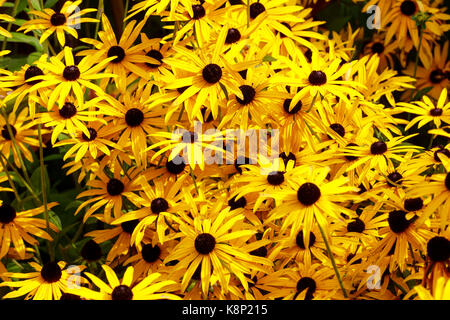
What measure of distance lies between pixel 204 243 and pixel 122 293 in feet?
0.56

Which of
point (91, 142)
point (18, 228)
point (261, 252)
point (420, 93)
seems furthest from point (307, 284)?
point (420, 93)

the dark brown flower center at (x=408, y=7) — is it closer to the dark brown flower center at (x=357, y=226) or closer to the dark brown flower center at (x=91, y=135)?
the dark brown flower center at (x=357, y=226)

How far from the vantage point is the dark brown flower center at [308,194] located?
1009mm

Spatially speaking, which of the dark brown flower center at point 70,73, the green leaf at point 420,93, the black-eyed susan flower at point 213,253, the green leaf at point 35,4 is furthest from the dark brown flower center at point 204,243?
the green leaf at point 420,93

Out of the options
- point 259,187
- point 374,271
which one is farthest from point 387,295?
point 259,187

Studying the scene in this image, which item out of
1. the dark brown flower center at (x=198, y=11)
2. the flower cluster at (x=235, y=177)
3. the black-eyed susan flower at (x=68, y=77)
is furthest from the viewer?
the dark brown flower center at (x=198, y=11)

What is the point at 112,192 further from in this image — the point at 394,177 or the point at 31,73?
the point at 394,177

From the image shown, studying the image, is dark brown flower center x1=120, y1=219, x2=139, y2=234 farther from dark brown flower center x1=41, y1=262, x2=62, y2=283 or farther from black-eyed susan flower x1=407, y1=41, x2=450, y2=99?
black-eyed susan flower x1=407, y1=41, x2=450, y2=99

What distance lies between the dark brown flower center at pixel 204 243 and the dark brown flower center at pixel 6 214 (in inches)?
19.8

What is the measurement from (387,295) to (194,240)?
36 cm

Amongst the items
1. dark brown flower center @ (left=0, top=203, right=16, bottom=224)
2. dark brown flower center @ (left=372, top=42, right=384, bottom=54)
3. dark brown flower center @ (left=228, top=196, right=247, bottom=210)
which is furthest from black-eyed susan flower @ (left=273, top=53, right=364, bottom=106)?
dark brown flower center @ (left=372, top=42, right=384, bottom=54)

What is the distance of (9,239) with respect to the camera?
1.30 m

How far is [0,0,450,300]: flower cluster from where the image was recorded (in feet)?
3.44

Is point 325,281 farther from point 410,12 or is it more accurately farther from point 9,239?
point 410,12
